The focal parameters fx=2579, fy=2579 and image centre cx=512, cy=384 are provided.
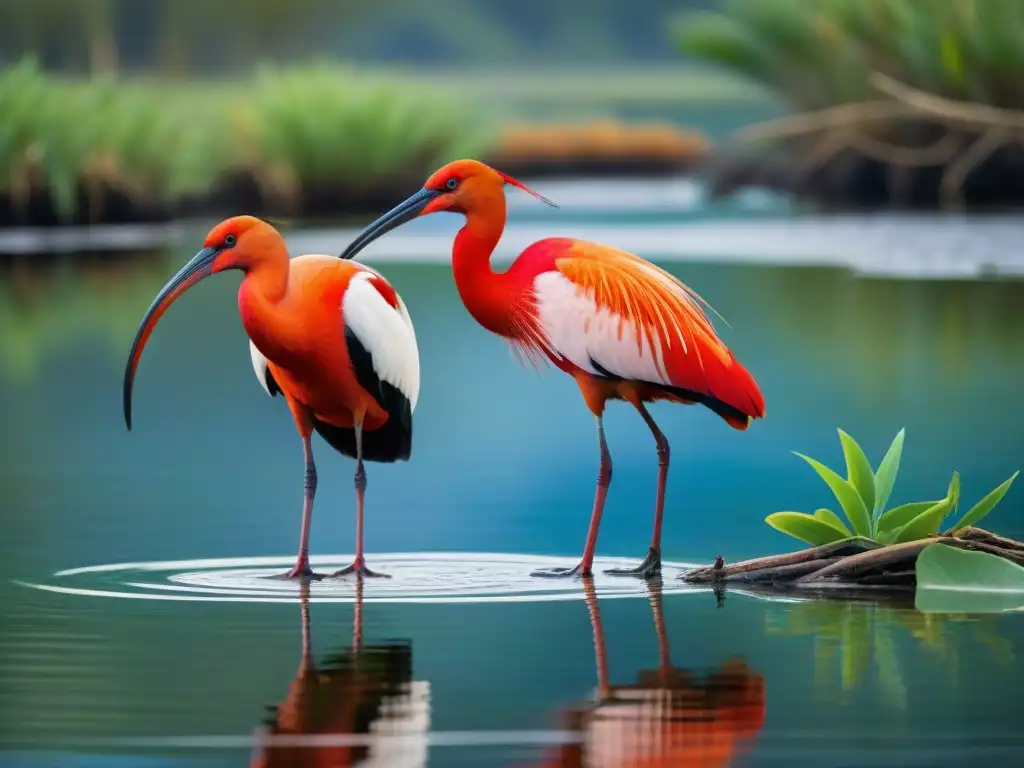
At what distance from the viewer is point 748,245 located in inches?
878

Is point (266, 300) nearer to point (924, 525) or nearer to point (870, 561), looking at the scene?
point (870, 561)

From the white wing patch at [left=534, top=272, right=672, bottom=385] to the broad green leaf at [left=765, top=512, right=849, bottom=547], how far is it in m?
0.53

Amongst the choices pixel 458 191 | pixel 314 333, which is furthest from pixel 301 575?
pixel 458 191

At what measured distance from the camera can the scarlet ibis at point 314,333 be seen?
24.3 ft

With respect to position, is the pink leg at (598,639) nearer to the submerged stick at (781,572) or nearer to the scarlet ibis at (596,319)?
the scarlet ibis at (596,319)

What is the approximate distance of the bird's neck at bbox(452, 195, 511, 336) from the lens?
25.4 feet

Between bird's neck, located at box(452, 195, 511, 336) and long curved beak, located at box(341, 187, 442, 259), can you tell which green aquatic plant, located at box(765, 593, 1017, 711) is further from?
long curved beak, located at box(341, 187, 442, 259)

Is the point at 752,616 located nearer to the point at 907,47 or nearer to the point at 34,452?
the point at 34,452

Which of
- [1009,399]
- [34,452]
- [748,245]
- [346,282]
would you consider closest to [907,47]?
[748,245]

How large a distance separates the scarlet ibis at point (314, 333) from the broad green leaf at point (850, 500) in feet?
4.30

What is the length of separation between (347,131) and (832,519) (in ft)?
67.8

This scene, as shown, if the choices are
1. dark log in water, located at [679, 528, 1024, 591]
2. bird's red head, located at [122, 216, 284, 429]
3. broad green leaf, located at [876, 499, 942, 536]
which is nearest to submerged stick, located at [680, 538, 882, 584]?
dark log in water, located at [679, 528, 1024, 591]

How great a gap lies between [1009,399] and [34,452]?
174 inches

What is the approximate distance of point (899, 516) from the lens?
24.5 ft
